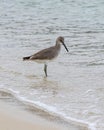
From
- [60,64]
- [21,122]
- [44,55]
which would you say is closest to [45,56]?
[44,55]

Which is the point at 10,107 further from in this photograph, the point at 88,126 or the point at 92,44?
the point at 92,44

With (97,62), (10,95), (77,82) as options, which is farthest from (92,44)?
(10,95)

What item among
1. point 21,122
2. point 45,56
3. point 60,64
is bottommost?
point 60,64

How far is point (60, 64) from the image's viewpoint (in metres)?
10.5

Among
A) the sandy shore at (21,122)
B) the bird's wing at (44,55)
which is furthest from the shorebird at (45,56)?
the sandy shore at (21,122)

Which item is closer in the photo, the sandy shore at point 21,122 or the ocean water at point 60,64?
the sandy shore at point 21,122

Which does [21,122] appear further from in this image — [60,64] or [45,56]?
[60,64]

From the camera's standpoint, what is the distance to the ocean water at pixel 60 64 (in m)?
7.51

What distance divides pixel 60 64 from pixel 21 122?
156 inches

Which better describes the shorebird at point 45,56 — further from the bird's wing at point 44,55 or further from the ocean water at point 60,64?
the ocean water at point 60,64

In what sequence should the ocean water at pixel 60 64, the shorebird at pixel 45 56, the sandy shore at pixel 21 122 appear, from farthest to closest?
the shorebird at pixel 45 56 → the ocean water at pixel 60 64 → the sandy shore at pixel 21 122

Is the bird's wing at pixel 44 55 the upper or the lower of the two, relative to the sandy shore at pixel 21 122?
lower

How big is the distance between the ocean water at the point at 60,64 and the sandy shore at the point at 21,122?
1.17 feet

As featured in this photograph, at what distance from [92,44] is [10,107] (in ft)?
17.9
